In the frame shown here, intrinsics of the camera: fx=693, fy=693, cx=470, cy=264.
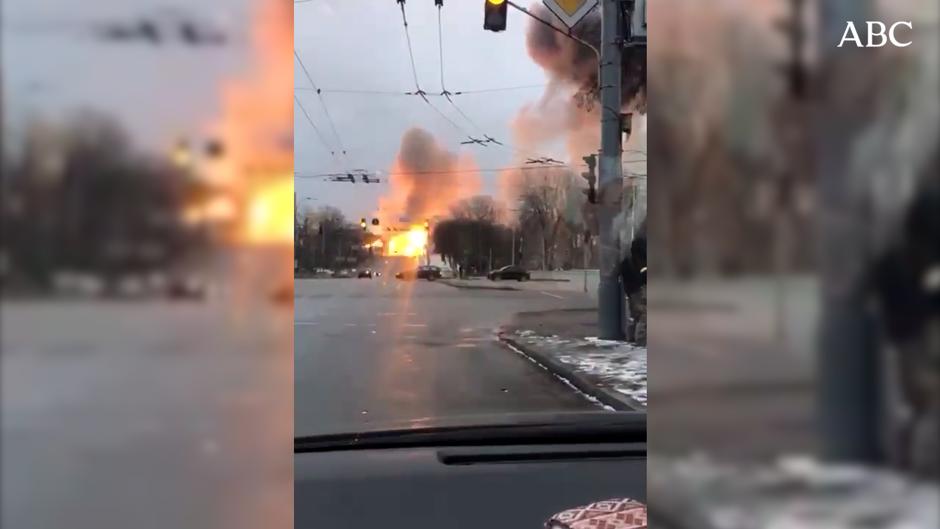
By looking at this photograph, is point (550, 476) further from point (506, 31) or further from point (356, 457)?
point (506, 31)

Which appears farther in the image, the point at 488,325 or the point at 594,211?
the point at 488,325

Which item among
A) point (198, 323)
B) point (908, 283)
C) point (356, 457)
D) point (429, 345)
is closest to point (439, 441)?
point (356, 457)

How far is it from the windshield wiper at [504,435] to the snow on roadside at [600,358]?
0.08 meters

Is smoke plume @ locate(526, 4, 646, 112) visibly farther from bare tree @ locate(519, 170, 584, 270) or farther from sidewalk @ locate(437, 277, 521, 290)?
sidewalk @ locate(437, 277, 521, 290)

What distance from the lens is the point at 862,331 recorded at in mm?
627


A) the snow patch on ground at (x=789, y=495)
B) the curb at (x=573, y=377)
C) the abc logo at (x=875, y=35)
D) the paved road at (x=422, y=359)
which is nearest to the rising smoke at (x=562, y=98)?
the paved road at (x=422, y=359)

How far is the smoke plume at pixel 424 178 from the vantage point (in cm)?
158

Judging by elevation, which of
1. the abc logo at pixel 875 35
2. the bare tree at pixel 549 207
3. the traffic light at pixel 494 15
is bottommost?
the bare tree at pixel 549 207

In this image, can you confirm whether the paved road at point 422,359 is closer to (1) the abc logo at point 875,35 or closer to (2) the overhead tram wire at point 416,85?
(2) the overhead tram wire at point 416,85

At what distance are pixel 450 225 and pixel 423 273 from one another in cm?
13

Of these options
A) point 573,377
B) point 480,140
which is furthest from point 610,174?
point 573,377

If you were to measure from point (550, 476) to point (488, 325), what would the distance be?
73 cm

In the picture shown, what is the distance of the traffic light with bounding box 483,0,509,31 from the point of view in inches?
52.1

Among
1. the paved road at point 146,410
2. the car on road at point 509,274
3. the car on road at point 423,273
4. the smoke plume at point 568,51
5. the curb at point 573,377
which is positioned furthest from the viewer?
the car on road at point 509,274
